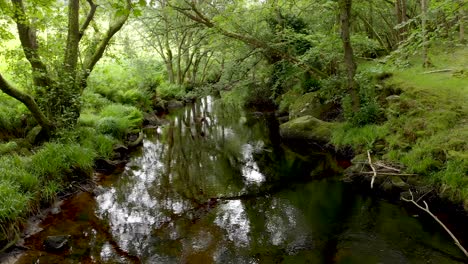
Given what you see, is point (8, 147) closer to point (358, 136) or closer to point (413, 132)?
point (358, 136)

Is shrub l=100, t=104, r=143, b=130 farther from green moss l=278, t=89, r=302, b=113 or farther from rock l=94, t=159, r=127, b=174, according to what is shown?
green moss l=278, t=89, r=302, b=113

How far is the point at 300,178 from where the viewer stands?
389 inches

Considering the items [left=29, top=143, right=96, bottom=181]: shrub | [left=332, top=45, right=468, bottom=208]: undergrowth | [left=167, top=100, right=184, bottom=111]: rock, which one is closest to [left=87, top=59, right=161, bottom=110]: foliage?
[left=167, top=100, right=184, bottom=111]: rock

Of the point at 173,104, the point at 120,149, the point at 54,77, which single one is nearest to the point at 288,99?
the point at 120,149

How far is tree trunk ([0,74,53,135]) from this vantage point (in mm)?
8484

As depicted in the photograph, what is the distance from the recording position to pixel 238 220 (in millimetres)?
7430

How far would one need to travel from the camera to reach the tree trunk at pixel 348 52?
438 inches

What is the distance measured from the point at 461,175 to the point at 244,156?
6886 mm

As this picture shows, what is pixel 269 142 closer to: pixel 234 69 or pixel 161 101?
pixel 234 69

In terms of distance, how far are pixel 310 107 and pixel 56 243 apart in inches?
463

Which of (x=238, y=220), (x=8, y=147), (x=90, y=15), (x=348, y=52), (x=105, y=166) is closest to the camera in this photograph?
(x=238, y=220)

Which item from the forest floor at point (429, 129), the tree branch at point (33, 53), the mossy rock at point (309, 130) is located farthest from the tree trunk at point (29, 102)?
the forest floor at point (429, 129)

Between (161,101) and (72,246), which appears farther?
(161,101)

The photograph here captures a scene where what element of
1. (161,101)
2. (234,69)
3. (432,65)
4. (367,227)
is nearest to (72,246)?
(367,227)
